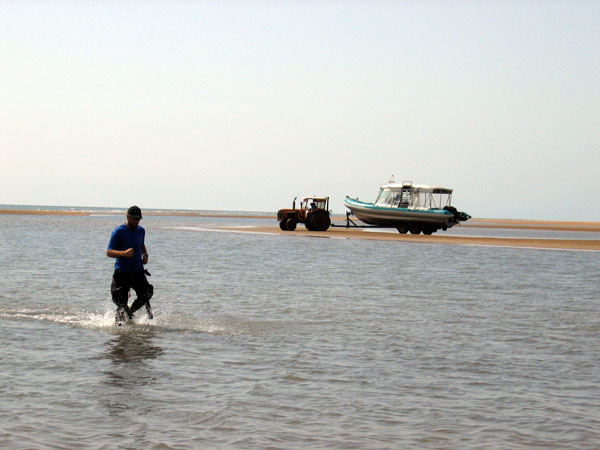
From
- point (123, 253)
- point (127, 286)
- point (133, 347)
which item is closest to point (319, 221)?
point (127, 286)

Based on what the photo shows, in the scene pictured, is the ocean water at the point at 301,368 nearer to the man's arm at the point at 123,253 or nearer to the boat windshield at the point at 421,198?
the man's arm at the point at 123,253

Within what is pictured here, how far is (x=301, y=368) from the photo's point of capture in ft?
29.6

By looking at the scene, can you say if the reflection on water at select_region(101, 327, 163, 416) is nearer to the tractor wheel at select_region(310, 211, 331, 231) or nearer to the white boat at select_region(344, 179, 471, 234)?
the white boat at select_region(344, 179, 471, 234)

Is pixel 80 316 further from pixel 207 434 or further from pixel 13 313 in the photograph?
pixel 207 434

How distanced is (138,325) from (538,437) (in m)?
7.68

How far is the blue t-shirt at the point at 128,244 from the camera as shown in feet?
34.7

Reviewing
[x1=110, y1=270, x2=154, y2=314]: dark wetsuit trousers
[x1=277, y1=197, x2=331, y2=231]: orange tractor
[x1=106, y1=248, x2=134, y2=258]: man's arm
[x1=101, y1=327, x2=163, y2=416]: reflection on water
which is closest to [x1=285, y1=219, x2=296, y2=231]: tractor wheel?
[x1=277, y1=197, x2=331, y2=231]: orange tractor

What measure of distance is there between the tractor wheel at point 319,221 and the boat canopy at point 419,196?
5077mm

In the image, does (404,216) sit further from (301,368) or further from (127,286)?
(301,368)

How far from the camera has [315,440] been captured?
6.15 metres

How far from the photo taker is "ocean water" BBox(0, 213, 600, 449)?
639 centimetres

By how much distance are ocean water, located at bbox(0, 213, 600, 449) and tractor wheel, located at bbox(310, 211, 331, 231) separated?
35.1 metres

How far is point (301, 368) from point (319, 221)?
45957 mm

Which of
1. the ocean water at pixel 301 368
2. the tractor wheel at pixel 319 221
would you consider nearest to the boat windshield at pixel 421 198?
the tractor wheel at pixel 319 221
